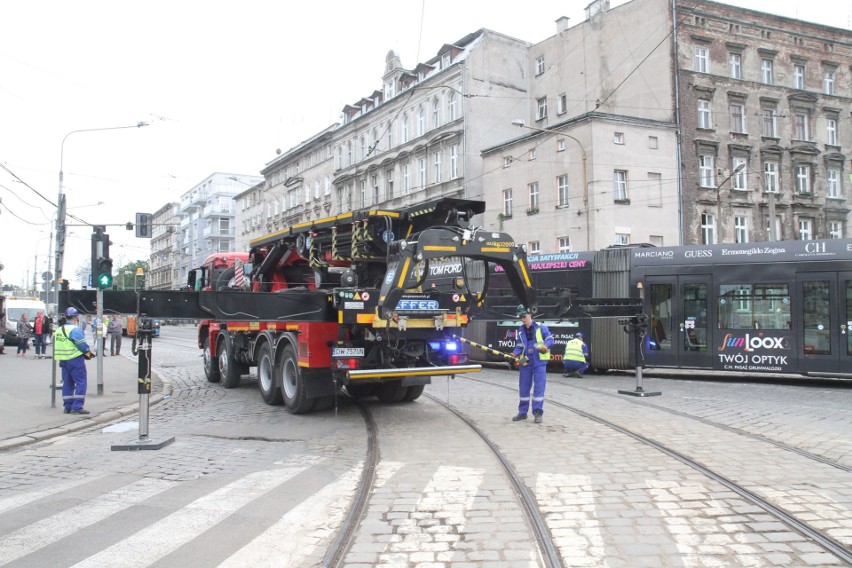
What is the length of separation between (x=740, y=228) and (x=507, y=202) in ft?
40.3

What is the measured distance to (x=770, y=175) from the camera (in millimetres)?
36500

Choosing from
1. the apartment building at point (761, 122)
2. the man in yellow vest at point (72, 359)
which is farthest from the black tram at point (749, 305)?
the apartment building at point (761, 122)

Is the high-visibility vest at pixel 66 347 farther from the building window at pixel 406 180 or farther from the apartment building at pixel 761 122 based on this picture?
the building window at pixel 406 180

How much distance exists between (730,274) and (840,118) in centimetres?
3019

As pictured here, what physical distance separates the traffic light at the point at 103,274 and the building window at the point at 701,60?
3185cm

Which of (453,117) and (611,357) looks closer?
(611,357)

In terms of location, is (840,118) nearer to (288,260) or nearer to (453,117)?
(453,117)

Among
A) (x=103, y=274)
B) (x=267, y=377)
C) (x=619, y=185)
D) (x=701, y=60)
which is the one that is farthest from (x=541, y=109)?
(x=103, y=274)

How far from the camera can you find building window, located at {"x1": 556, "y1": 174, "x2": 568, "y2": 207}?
32591 mm

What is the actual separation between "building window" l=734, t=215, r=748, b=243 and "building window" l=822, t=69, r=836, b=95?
10231 mm

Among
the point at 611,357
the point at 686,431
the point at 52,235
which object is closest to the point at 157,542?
the point at 686,431

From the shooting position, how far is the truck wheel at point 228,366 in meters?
14.7

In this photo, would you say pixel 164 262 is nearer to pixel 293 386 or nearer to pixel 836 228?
pixel 836 228

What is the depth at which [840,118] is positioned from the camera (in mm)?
39000
